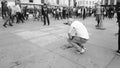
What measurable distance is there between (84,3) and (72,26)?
53.9 m

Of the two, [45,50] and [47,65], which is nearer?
[47,65]

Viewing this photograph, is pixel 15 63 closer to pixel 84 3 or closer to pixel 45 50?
pixel 45 50

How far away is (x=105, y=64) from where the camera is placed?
2.73 m

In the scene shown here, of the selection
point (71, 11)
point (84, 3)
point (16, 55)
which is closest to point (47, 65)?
point (16, 55)

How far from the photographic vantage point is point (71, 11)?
15969mm

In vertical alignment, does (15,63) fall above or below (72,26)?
below

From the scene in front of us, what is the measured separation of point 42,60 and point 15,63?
694 mm

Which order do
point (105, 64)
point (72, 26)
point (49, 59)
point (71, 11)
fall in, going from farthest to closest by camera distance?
point (71, 11) → point (72, 26) → point (49, 59) → point (105, 64)

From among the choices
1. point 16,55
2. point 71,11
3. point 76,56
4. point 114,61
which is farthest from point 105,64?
point 71,11

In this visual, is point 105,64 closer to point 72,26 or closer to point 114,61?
point 114,61

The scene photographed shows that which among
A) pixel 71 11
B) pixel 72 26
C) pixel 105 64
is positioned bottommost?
pixel 105 64

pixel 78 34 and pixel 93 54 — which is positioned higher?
pixel 78 34

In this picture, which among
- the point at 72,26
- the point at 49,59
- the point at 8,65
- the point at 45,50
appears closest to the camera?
the point at 8,65

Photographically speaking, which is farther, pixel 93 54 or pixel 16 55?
pixel 93 54
